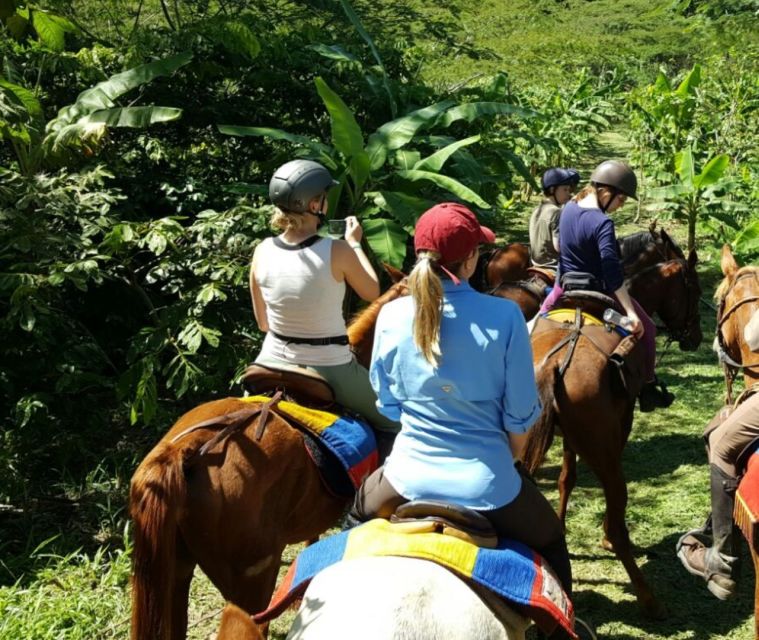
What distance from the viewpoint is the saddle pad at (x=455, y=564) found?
2.60m

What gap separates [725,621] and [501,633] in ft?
8.82

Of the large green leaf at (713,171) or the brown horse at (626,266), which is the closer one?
the brown horse at (626,266)

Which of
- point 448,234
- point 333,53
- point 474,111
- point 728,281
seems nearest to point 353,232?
point 448,234

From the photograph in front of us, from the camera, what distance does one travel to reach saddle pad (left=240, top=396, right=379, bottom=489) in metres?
3.90

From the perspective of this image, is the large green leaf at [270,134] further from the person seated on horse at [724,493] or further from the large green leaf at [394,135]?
the person seated on horse at [724,493]

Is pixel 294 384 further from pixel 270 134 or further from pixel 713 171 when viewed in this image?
pixel 713 171

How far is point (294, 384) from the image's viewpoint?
4.07 metres

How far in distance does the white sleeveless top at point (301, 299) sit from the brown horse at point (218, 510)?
1.35ft

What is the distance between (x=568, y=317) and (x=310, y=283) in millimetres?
1920

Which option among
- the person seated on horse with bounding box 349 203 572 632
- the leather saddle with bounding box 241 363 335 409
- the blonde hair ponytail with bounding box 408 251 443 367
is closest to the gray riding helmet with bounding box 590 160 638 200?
the leather saddle with bounding box 241 363 335 409

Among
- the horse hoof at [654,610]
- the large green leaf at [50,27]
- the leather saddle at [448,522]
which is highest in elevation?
the large green leaf at [50,27]

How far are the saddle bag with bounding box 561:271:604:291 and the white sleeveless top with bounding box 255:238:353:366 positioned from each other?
1.70 m

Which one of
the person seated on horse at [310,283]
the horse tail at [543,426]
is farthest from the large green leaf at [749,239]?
the person seated on horse at [310,283]

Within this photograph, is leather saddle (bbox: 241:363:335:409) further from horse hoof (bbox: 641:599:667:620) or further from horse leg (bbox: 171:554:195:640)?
horse hoof (bbox: 641:599:667:620)
